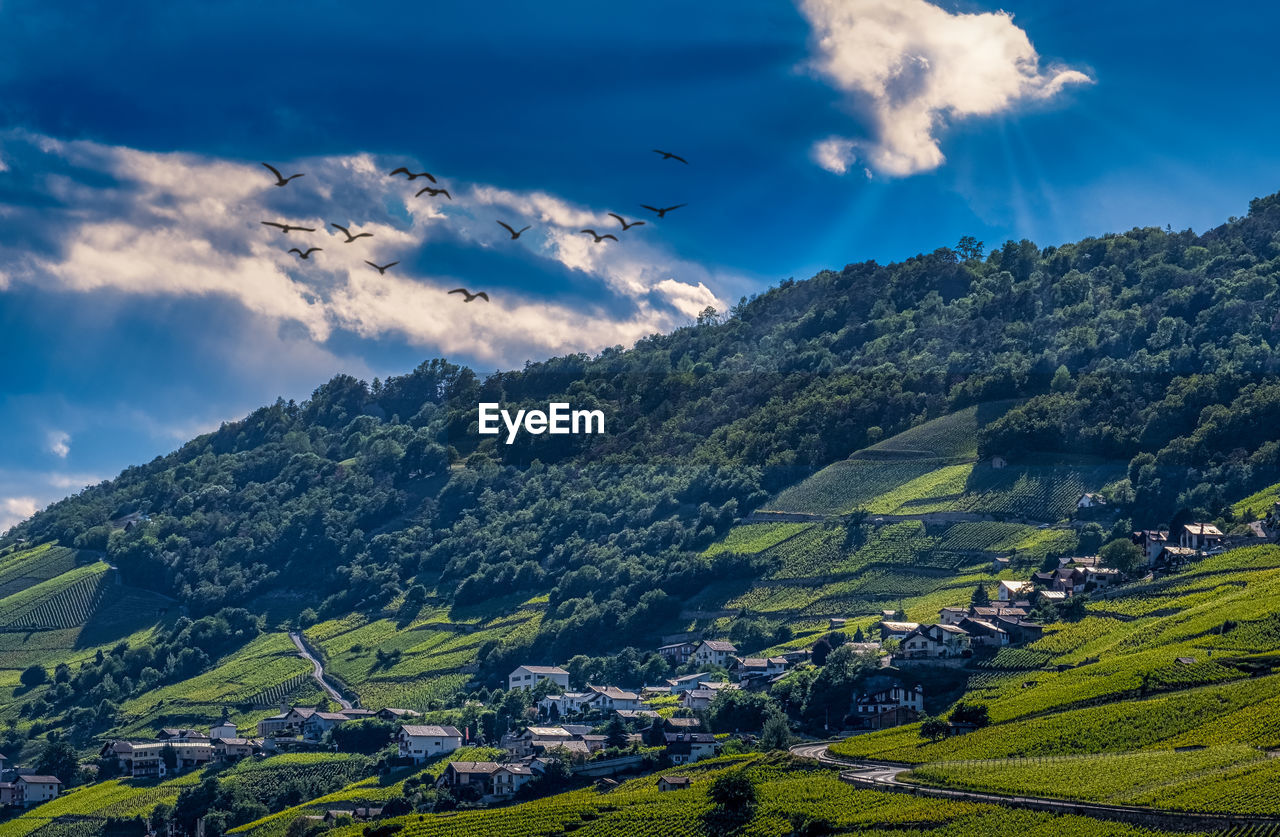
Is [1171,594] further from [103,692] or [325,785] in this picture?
[103,692]

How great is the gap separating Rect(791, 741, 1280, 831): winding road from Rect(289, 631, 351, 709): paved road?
57.4 metres

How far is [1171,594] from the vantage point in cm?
9406

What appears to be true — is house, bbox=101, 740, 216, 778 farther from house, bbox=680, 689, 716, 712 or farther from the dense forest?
house, bbox=680, 689, 716, 712

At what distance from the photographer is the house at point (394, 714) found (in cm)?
11553

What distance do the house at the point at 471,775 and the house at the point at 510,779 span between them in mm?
277

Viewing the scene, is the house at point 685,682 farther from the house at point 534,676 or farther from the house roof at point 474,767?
the house roof at point 474,767

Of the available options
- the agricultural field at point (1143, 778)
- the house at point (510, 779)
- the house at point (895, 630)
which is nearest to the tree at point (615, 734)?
the house at point (510, 779)

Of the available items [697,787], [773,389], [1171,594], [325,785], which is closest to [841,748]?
[697,787]

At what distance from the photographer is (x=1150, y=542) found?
4195 inches

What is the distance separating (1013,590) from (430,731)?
38531 mm

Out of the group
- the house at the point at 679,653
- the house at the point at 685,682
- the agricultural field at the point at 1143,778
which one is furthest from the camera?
the house at the point at 679,653

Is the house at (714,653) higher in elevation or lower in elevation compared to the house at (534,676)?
higher

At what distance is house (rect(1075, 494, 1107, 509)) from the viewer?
406 ft

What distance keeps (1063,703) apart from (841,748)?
1135 cm
